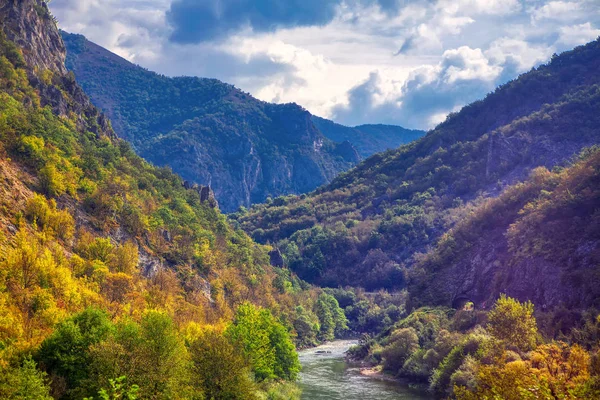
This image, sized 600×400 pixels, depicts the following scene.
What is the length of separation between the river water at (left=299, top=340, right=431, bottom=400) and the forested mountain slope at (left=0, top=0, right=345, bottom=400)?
7.10 m

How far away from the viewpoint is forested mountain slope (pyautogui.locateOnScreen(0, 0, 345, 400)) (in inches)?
1828

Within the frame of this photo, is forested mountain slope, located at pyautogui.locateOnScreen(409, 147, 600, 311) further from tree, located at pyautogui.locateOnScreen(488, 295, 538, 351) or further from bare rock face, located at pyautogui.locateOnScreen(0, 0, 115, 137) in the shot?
bare rock face, located at pyautogui.locateOnScreen(0, 0, 115, 137)

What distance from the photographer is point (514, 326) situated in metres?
76.1

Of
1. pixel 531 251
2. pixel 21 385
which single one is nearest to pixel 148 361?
pixel 21 385

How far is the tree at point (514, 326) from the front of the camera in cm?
7400

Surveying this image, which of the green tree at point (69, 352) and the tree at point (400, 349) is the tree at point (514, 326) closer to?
the tree at point (400, 349)

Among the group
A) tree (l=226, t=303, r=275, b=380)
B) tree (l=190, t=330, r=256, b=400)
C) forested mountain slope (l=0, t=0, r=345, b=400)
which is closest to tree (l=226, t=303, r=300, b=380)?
tree (l=226, t=303, r=275, b=380)

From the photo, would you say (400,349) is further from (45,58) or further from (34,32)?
(34,32)

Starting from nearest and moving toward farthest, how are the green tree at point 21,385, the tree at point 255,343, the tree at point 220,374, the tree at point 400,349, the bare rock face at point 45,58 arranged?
the green tree at point 21,385, the tree at point 220,374, the tree at point 255,343, the tree at point 400,349, the bare rock face at point 45,58

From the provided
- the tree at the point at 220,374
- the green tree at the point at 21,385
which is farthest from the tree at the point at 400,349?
the green tree at the point at 21,385

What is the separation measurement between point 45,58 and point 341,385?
9863 centimetres

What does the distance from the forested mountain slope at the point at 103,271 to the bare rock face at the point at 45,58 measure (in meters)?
0.33

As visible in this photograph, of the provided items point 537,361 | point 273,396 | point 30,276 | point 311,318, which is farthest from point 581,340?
point 311,318

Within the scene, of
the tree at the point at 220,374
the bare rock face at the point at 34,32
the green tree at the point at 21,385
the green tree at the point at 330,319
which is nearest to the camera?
the green tree at the point at 21,385
